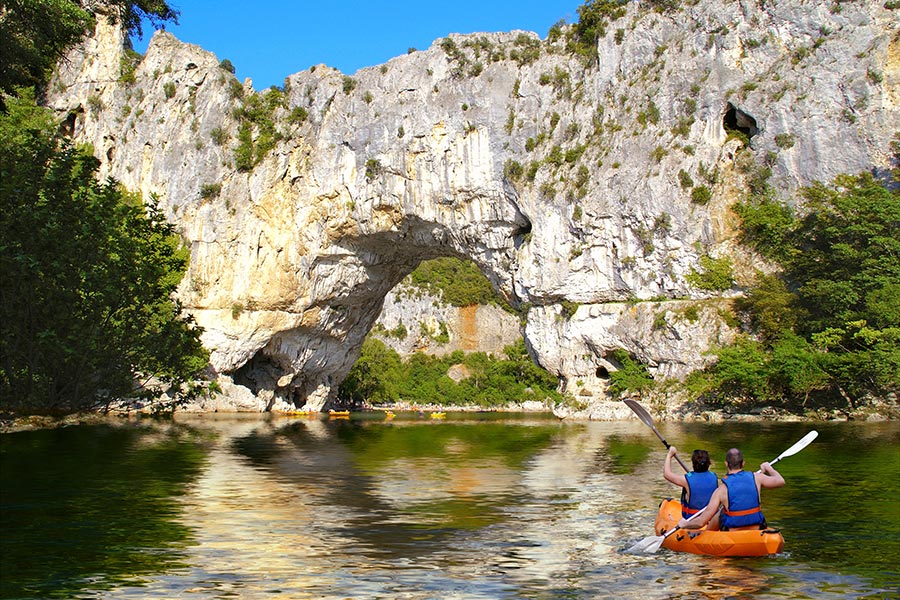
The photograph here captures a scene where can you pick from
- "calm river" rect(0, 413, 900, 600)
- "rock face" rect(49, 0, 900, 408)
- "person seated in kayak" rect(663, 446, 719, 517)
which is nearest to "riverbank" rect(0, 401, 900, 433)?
"rock face" rect(49, 0, 900, 408)

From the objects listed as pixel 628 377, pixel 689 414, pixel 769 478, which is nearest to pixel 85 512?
pixel 769 478

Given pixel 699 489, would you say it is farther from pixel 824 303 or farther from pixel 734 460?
pixel 824 303

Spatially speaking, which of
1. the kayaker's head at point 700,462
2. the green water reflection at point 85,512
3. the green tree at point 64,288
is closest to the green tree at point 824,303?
the green water reflection at point 85,512

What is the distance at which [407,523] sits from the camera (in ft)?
44.9

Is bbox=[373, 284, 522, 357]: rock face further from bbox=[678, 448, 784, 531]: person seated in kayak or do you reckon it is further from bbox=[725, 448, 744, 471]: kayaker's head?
bbox=[725, 448, 744, 471]: kayaker's head

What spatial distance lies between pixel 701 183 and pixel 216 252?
26541mm

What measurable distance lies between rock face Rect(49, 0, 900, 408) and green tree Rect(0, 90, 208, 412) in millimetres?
25742

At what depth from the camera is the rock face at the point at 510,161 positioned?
40625 mm

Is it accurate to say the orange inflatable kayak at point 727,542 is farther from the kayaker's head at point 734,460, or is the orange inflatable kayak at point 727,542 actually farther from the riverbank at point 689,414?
the riverbank at point 689,414

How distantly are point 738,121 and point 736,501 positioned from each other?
34.8 meters

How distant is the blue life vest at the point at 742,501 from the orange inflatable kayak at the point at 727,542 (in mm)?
171

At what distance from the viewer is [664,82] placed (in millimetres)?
43312

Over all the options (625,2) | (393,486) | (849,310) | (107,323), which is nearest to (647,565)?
(393,486)

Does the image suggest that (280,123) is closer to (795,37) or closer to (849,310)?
(795,37)
